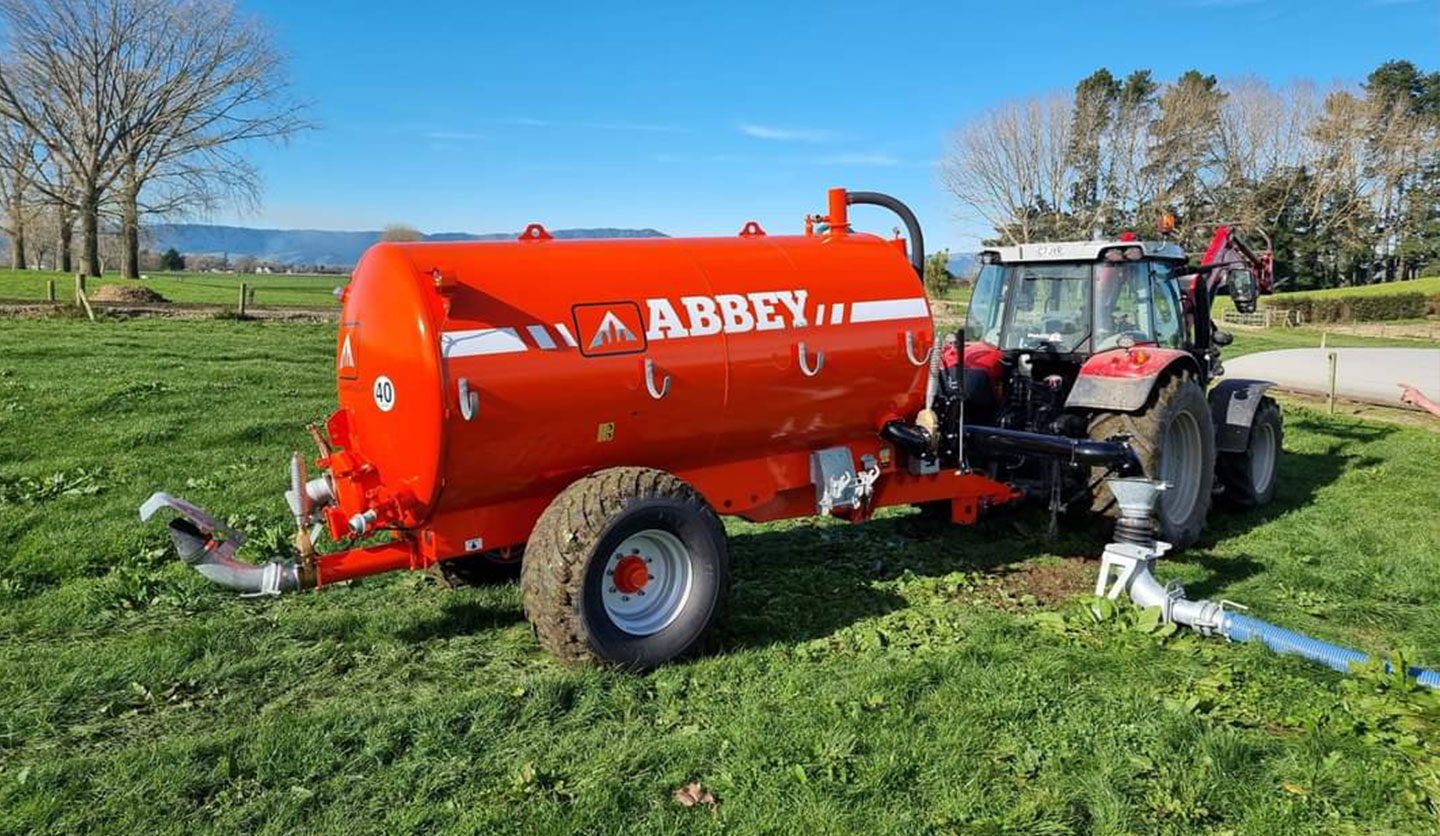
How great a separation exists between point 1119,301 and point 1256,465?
237 cm

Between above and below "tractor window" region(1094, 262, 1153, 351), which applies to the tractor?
below

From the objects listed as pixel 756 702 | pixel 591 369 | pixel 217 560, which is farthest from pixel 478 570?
pixel 756 702

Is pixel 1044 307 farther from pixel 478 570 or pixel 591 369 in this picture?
pixel 478 570

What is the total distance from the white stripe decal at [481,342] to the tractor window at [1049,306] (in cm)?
478

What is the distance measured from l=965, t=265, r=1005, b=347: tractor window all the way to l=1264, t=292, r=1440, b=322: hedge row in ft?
122

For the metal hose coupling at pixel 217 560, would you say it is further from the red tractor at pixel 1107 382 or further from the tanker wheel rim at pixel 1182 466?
the tanker wheel rim at pixel 1182 466

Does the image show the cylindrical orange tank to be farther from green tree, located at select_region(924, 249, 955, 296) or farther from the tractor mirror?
green tree, located at select_region(924, 249, 955, 296)

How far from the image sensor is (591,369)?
4637 millimetres

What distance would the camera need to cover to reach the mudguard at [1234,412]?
8.01m

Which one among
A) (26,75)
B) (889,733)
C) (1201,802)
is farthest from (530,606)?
(26,75)

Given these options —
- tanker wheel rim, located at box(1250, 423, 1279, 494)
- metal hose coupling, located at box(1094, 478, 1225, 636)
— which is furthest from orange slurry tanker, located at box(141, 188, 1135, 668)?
tanker wheel rim, located at box(1250, 423, 1279, 494)

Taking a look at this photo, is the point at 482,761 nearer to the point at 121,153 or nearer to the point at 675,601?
the point at 675,601

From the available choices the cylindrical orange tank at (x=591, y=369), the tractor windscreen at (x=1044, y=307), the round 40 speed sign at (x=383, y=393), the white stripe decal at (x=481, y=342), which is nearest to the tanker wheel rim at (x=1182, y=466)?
the tractor windscreen at (x=1044, y=307)

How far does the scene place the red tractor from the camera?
6609mm
